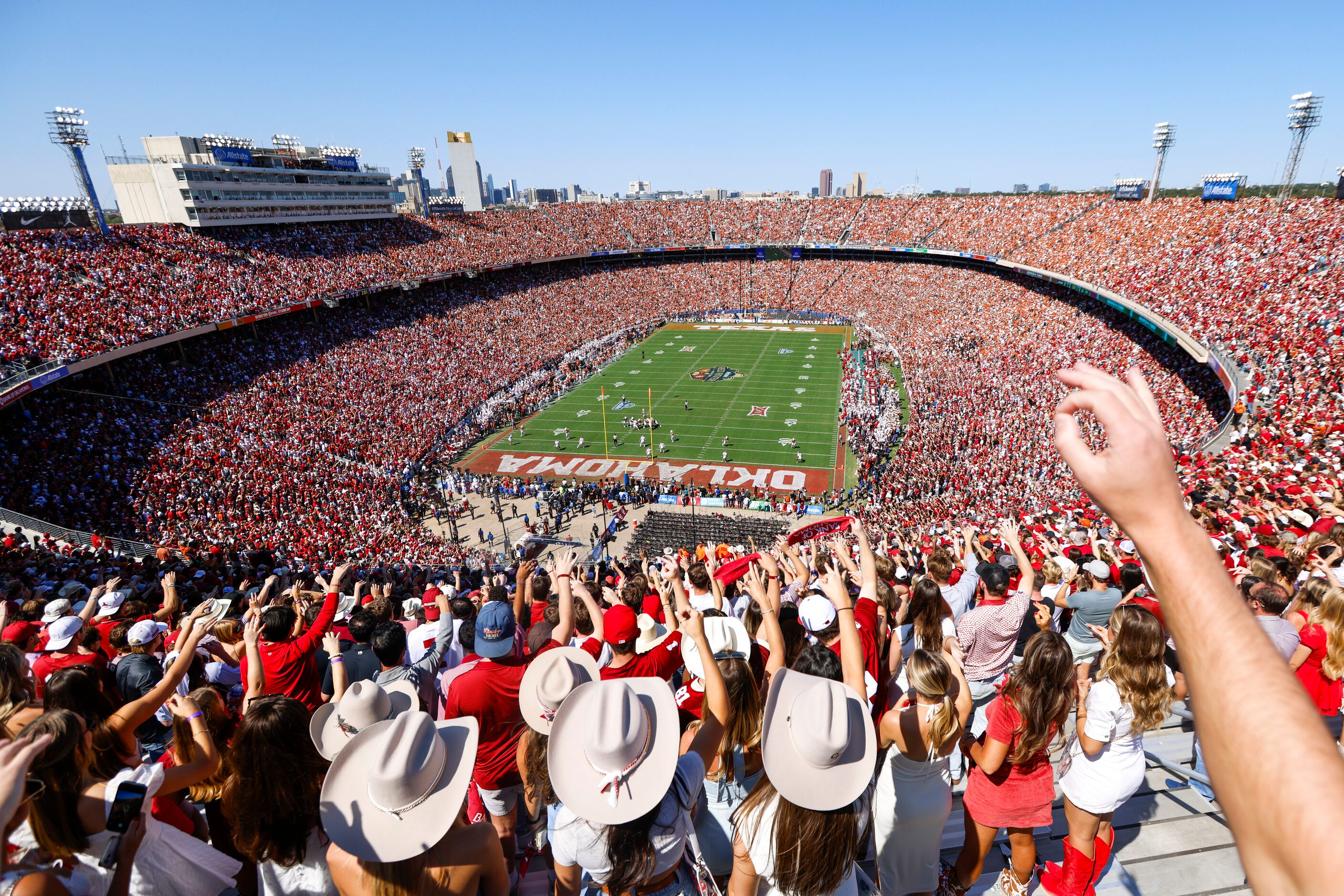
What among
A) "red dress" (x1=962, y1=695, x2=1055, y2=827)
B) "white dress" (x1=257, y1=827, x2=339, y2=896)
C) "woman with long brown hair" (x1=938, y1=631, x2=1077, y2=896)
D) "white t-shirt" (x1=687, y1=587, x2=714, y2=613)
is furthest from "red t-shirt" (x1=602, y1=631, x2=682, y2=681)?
"red dress" (x1=962, y1=695, x2=1055, y2=827)

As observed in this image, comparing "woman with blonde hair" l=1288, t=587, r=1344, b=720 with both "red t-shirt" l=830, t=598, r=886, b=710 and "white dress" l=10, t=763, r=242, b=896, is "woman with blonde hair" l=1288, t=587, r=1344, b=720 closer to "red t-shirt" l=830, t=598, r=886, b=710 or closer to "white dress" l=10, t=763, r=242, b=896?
"red t-shirt" l=830, t=598, r=886, b=710

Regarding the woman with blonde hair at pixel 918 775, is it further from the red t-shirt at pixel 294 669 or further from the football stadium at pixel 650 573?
the red t-shirt at pixel 294 669

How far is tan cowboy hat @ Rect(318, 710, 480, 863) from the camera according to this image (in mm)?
2867

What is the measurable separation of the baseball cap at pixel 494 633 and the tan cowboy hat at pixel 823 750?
227 centimetres

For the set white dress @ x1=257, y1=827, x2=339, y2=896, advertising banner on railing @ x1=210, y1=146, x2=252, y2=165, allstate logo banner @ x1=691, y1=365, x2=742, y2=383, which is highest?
advertising banner on railing @ x1=210, y1=146, x2=252, y2=165

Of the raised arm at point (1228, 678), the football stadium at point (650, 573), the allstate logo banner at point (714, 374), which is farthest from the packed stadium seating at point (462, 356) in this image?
the raised arm at point (1228, 678)

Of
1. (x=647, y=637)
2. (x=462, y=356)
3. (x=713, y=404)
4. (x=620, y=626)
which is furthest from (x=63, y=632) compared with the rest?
(x=462, y=356)

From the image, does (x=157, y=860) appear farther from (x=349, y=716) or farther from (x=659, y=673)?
(x=659, y=673)

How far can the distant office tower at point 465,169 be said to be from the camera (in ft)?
339

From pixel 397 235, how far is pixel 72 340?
101 ft

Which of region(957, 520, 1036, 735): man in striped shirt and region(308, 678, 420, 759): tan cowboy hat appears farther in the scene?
region(957, 520, 1036, 735): man in striped shirt

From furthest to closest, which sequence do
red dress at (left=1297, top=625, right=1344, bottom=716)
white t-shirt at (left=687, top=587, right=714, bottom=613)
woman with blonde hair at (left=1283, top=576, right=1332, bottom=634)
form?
white t-shirt at (left=687, top=587, right=714, bottom=613) → woman with blonde hair at (left=1283, top=576, right=1332, bottom=634) → red dress at (left=1297, top=625, right=1344, bottom=716)

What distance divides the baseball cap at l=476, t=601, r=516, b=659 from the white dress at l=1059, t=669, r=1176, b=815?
405 centimetres

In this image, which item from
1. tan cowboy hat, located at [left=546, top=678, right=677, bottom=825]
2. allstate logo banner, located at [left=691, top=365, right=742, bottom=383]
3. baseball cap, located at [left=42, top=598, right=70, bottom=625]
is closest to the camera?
tan cowboy hat, located at [left=546, top=678, right=677, bottom=825]
